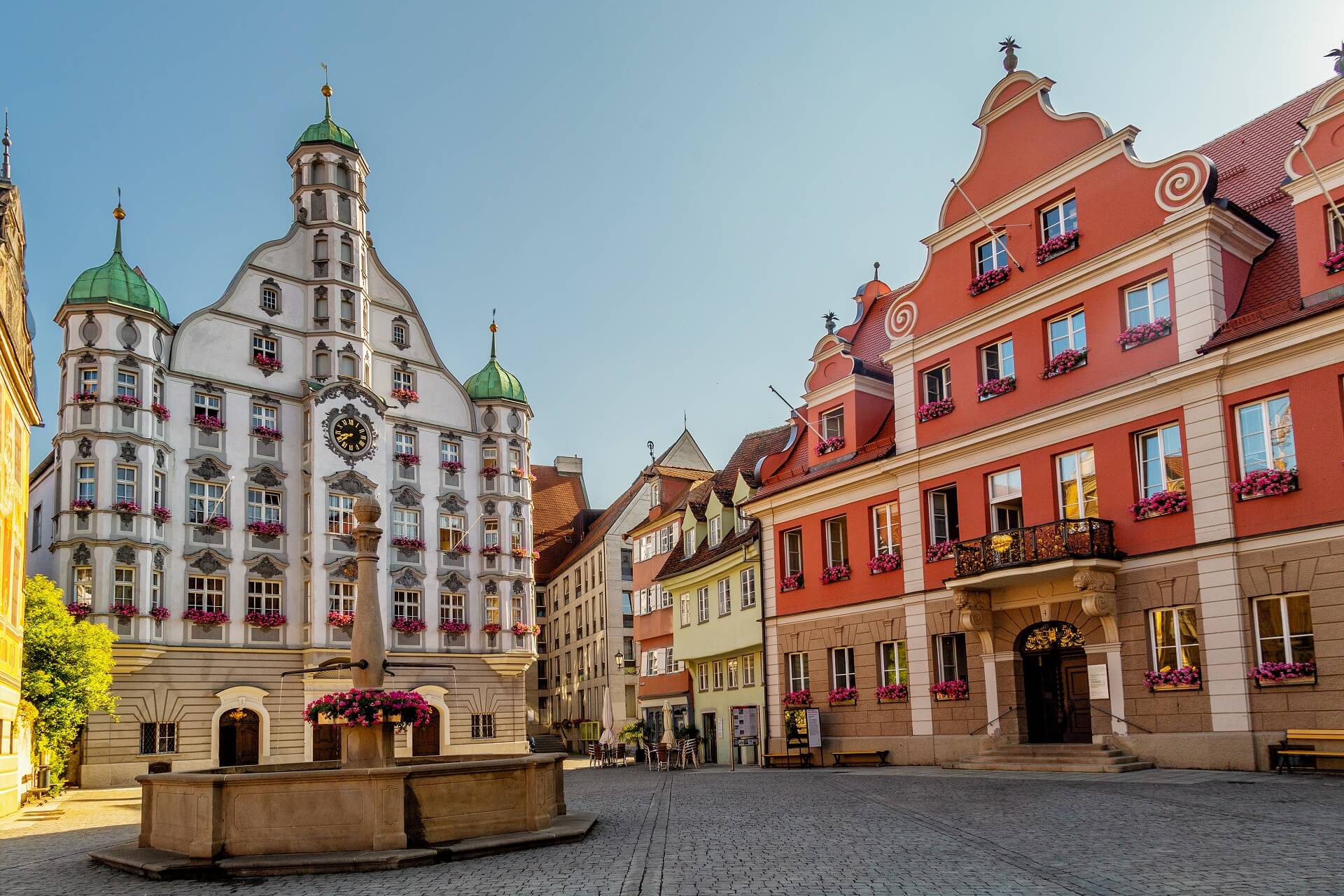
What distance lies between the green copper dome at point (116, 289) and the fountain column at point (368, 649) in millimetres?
34608

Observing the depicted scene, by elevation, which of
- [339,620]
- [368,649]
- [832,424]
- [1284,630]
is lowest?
[1284,630]

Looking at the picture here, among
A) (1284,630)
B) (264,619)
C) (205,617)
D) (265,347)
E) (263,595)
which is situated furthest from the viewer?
(265,347)

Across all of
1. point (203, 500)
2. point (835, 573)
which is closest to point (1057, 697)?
point (835, 573)

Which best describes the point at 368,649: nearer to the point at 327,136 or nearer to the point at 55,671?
the point at 55,671

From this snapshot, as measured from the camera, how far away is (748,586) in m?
41.2

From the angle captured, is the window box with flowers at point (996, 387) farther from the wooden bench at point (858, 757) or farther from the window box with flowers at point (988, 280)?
the wooden bench at point (858, 757)

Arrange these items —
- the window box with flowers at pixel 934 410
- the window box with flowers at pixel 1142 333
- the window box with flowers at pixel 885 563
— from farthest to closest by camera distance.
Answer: the window box with flowers at pixel 885 563
the window box with flowers at pixel 934 410
the window box with flowers at pixel 1142 333

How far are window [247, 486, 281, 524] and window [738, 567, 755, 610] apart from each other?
2177 cm

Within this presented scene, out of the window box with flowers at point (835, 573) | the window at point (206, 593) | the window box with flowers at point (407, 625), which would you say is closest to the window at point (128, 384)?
the window at point (206, 593)

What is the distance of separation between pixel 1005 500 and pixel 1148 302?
587 cm

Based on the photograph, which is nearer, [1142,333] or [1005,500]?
[1142,333]

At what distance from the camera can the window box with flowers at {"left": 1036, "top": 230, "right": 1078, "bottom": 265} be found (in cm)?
2861

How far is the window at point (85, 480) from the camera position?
46.3 meters

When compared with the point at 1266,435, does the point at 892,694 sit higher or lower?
lower
